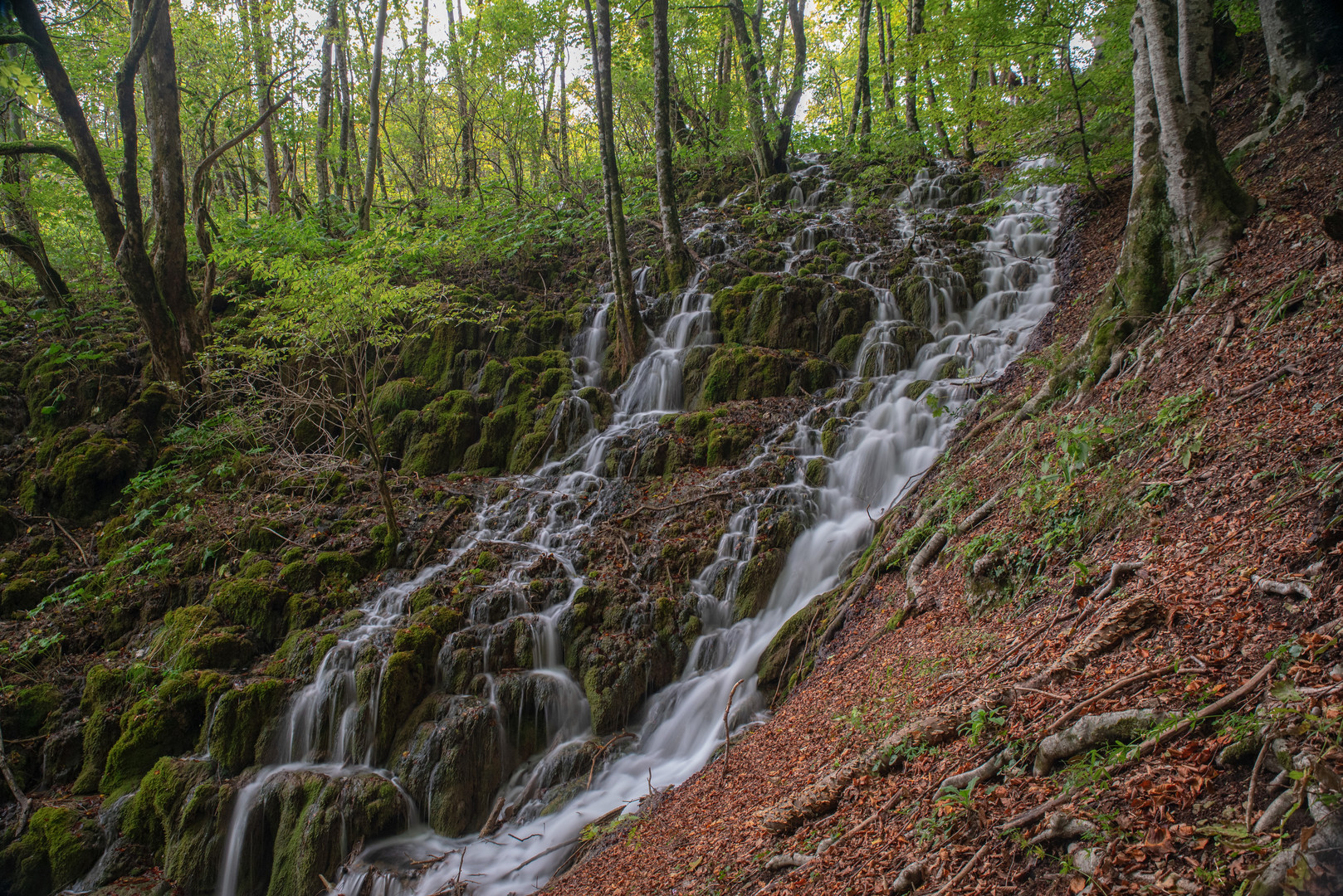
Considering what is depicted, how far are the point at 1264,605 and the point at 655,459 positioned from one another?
788 centimetres

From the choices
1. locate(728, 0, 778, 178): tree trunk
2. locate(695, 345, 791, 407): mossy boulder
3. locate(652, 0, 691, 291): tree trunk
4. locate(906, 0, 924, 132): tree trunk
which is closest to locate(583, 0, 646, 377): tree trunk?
locate(652, 0, 691, 291): tree trunk

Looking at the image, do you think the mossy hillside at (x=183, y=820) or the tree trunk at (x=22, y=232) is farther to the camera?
the tree trunk at (x=22, y=232)

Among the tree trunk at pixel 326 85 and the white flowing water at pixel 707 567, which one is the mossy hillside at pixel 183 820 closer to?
the white flowing water at pixel 707 567

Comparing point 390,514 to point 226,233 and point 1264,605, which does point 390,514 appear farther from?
point 226,233

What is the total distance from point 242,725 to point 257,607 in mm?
1779

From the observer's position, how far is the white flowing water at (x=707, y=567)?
5.99m

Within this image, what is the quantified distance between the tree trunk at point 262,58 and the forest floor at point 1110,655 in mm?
18682

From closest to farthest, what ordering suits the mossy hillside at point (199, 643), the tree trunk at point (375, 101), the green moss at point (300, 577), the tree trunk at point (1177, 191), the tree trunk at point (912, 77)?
the tree trunk at point (1177, 191)
the mossy hillside at point (199, 643)
the green moss at point (300, 577)
the tree trunk at point (912, 77)
the tree trunk at point (375, 101)

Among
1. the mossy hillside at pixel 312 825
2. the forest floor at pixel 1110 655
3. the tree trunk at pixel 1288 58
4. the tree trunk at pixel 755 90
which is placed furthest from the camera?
the tree trunk at pixel 755 90

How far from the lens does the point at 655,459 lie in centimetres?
990

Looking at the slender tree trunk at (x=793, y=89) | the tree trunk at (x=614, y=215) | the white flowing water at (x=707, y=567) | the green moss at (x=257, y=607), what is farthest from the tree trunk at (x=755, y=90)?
the green moss at (x=257, y=607)

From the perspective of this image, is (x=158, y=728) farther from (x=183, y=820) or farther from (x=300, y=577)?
(x=300, y=577)


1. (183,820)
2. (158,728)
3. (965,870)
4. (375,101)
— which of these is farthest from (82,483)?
(965,870)

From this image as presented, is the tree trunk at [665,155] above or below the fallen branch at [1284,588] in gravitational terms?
above
